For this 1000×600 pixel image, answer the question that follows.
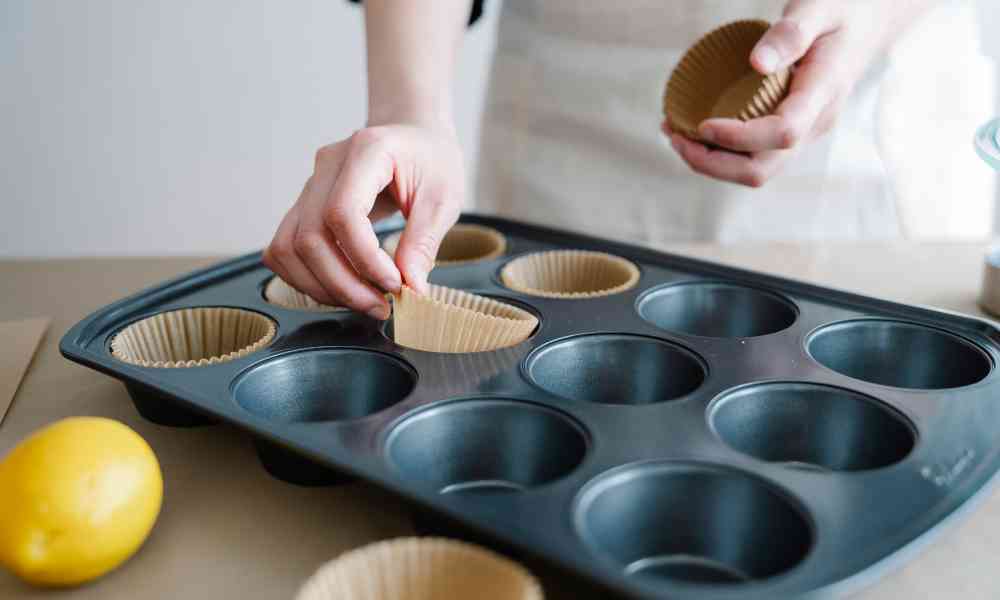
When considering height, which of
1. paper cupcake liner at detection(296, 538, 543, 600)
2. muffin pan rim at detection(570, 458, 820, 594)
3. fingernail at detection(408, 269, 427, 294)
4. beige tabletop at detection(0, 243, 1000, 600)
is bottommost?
beige tabletop at detection(0, 243, 1000, 600)

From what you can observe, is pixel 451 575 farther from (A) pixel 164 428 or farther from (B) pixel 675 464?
(A) pixel 164 428

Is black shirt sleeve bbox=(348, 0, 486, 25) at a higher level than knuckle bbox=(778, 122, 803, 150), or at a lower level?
higher

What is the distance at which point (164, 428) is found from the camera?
0.95 metres

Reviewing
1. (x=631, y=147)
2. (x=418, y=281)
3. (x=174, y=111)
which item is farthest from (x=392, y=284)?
(x=174, y=111)

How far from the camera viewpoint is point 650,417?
2.70ft

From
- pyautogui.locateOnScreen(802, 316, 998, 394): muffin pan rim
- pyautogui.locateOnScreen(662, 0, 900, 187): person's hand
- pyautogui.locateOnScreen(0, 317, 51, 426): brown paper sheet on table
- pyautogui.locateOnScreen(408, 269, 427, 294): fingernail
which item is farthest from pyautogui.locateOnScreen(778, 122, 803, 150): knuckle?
pyautogui.locateOnScreen(0, 317, 51, 426): brown paper sheet on table

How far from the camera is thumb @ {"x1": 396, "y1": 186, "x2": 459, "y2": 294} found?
1018 millimetres

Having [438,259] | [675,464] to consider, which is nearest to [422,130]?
[438,259]

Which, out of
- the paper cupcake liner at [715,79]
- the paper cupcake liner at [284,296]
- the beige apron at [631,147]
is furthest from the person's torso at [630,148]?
the paper cupcake liner at [284,296]

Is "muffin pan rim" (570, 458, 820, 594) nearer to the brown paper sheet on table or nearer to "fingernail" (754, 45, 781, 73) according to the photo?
"fingernail" (754, 45, 781, 73)

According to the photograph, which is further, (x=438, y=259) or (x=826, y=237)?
(x=826, y=237)

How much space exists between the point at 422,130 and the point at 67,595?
2.16 ft

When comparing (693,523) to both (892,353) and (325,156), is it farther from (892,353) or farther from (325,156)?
(325,156)

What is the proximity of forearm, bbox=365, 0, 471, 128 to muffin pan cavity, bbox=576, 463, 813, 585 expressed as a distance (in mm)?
618
